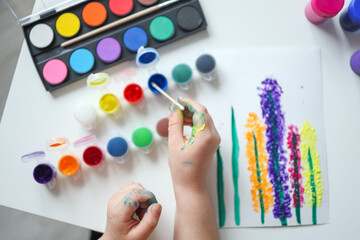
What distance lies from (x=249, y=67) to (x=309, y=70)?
0.66 ft

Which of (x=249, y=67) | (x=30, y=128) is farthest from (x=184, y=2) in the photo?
(x=30, y=128)

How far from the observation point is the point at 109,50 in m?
0.92

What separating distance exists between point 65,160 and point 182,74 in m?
0.48

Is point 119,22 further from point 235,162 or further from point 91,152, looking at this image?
point 235,162

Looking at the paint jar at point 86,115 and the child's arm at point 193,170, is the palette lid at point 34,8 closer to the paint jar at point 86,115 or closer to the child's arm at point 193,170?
the paint jar at point 86,115

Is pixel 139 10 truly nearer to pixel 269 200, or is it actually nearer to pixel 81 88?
pixel 81 88

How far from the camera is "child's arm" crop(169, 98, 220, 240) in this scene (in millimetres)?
758

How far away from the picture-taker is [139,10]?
930mm

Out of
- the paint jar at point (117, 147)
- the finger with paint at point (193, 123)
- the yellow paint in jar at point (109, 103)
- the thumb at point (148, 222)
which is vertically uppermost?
the yellow paint in jar at point (109, 103)

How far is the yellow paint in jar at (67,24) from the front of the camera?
0.93 meters

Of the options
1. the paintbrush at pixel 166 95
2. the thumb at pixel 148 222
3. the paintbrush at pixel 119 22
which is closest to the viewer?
the thumb at pixel 148 222

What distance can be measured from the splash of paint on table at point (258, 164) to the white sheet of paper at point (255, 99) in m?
0.01

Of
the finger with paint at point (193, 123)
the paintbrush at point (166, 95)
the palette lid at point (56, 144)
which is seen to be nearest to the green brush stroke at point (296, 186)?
the finger with paint at point (193, 123)

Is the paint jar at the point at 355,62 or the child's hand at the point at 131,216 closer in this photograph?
the child's hand at the point at 131,216
